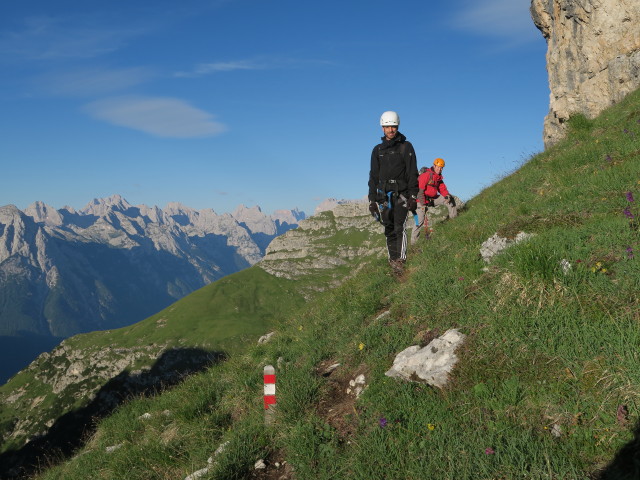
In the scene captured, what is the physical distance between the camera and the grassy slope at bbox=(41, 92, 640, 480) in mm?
4488

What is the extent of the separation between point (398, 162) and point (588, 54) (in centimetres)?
2549

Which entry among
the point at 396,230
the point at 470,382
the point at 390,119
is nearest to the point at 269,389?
the point at 470,382

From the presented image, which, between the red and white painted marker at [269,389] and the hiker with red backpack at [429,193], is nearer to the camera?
the red and white painted marker at [269,389]

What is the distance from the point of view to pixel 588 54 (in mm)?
27906

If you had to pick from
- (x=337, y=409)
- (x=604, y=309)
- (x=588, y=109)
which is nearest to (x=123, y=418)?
(x=337, y=409)

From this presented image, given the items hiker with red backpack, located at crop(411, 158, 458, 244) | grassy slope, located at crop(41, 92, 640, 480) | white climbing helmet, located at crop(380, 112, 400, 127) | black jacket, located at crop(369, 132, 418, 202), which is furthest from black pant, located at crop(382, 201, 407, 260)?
hiker with red backpack, located at crop(411, 158, 458, 244)

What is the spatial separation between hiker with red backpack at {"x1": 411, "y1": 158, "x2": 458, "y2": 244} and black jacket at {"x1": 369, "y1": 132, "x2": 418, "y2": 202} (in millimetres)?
4044

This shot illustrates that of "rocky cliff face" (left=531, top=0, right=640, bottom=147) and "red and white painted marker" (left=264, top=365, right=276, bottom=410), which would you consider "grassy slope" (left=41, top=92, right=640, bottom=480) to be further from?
"rocky cliff face" (left=531, top=0, right=640, bottom=147)

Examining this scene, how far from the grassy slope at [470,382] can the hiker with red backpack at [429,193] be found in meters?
4.86

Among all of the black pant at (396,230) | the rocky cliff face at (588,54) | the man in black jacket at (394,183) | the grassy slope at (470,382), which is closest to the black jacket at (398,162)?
the man in black jacket at (394,183)

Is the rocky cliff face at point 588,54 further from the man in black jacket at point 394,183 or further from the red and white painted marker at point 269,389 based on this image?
the red and white painted marker at point 269,389

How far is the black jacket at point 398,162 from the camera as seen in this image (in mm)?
11766

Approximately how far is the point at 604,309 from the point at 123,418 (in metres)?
11.8

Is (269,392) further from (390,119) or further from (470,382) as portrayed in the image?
(390,119)
